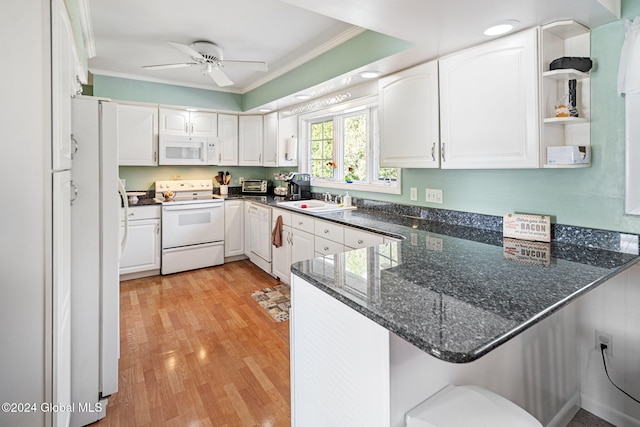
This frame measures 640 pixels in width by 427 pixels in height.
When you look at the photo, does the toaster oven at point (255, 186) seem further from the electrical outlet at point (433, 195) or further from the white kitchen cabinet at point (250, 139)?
the electrical outlet at point (433, 195)

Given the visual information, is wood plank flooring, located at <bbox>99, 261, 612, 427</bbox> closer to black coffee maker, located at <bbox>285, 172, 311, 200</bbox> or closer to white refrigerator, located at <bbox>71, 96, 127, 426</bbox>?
white refrigerator, located at <bbox>71, 96, 127, 426</bbox>

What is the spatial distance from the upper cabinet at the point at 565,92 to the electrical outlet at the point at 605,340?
915mm

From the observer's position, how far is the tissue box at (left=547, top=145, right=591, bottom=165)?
1.77 m

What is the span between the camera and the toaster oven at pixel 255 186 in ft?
16.8

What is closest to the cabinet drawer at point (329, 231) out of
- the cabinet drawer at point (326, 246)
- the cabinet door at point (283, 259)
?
the cabinet drawer at point (326, 246)

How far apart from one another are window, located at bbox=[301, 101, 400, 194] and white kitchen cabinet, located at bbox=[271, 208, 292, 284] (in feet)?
2.16

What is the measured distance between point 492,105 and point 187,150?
3.88 meters

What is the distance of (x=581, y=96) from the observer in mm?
1860

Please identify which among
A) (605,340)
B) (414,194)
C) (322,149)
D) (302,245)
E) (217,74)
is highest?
(217,74)

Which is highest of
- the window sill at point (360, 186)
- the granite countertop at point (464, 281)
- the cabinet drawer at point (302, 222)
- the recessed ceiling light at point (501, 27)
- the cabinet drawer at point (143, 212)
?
the recessed ceiling light at point (501, 27)

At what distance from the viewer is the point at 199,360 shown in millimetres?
2389

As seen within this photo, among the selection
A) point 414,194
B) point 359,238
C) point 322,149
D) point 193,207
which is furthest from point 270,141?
point 359,238

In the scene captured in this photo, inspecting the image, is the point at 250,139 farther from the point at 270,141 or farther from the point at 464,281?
the point at 464,281

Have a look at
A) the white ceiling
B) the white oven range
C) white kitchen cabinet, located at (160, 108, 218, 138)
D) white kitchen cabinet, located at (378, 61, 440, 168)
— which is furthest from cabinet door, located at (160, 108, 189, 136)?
white kitchen cabinet, located at (378, 61, 440, 168)
